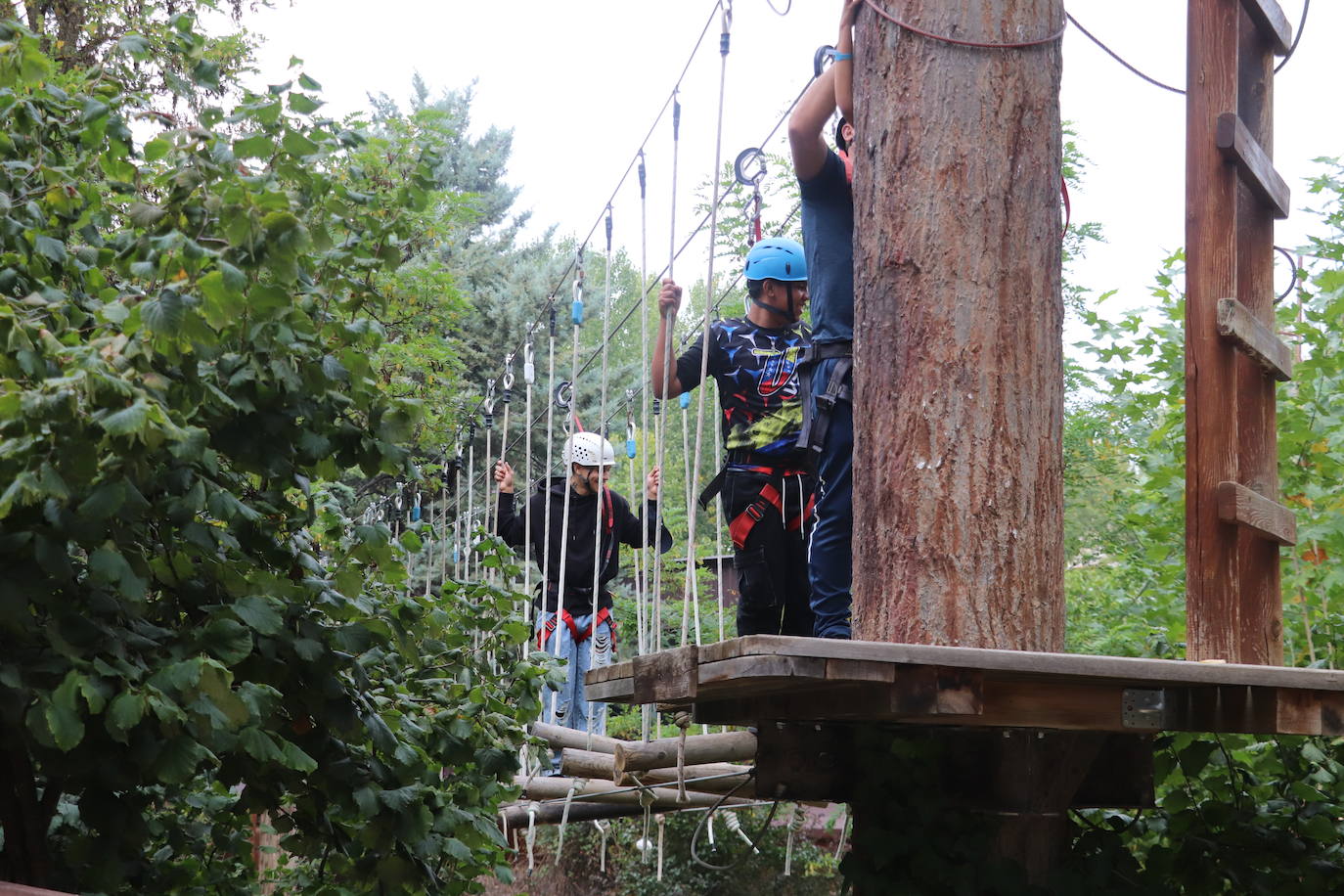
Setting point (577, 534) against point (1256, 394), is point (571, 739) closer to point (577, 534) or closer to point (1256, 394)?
point (577, 534)

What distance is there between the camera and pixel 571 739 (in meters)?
4.81

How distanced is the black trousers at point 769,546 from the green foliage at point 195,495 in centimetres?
98

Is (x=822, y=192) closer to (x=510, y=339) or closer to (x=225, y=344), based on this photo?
(x=225, y=344)

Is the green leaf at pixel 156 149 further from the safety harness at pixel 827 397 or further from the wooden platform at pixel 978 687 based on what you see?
the safety harness at pixel 827 397

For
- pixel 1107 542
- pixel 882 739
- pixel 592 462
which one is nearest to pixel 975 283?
pixel 882 739

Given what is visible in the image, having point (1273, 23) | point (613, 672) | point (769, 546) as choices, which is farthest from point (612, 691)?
point (1273, 23)

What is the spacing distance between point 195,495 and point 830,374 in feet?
4.85

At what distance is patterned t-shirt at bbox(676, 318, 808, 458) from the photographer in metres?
3.39

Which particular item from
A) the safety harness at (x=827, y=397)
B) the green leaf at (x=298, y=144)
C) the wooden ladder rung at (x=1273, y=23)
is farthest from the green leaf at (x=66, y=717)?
the wooden ladder rung at (x=1273, y=23)

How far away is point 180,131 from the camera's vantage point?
190 cm

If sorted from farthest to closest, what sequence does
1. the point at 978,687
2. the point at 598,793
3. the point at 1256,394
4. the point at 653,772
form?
the point at 598,793 → the point at 653,772 → the point at 1256,394 → the point at 978,687

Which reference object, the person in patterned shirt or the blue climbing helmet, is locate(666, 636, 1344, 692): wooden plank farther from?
the blue climbing helmet

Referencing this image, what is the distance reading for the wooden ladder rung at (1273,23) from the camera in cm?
276

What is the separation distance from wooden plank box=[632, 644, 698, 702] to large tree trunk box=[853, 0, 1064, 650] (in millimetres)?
421
